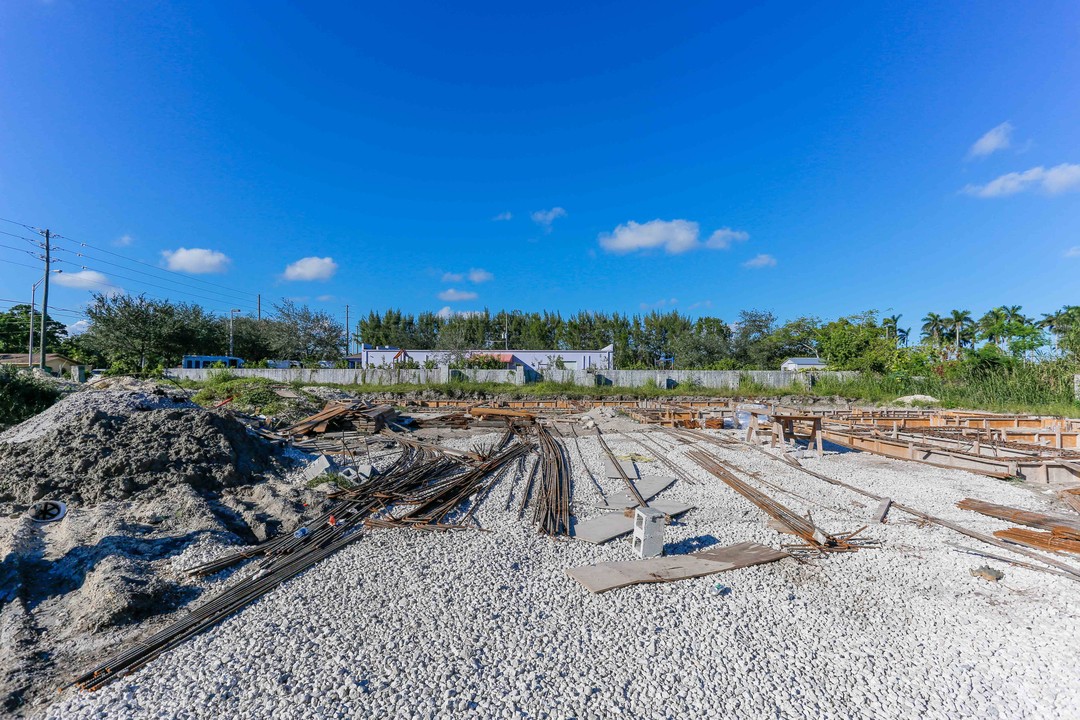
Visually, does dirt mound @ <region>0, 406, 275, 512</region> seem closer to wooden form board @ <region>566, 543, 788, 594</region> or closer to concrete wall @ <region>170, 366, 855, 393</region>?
wooden form board @ <region>566, 543, 788, 594</region>

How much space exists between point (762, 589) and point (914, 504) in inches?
182

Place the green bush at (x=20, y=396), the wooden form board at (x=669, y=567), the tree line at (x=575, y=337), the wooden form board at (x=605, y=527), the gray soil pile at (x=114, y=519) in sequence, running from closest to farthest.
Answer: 1. the gray soil pile at (x=114, y=519)
2. the wooden form board at (x=669, y=567)
3. the wooden form board at (x=605, y=527)
4. the green bush at (x=20, y=396)
5. the tree line at (x=575, y=337)

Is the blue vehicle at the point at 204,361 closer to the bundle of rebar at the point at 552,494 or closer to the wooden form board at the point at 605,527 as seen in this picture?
the bundle of rebar at the point at 552,494

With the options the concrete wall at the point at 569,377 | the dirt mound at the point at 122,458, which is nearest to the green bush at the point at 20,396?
the dirt mound at the point at 122,458

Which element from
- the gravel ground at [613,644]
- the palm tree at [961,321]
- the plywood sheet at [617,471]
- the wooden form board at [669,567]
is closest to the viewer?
the gravel ground at [613,644]

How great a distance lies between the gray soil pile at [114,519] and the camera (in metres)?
3.70

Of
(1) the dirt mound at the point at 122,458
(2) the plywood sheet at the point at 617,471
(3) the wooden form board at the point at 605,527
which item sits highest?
(1) the dirt mound at the point at 122,458

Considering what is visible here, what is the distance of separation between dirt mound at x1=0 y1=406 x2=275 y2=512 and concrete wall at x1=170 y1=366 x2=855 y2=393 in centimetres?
2005

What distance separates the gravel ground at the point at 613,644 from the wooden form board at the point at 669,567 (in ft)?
0.35

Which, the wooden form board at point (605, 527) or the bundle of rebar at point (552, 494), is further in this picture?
the bundle of rebar at point (552, 494)

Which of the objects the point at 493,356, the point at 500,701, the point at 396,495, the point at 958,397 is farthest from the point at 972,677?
the point at 493,356

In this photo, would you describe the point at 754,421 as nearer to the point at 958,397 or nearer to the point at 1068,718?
the point at 1068,718

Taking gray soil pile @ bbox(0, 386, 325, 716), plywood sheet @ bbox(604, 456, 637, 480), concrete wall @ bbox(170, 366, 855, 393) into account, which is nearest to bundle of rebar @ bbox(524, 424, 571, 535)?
plywood sheet @ bbox(604, 456, 637, 480)

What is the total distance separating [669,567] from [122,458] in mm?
8163
